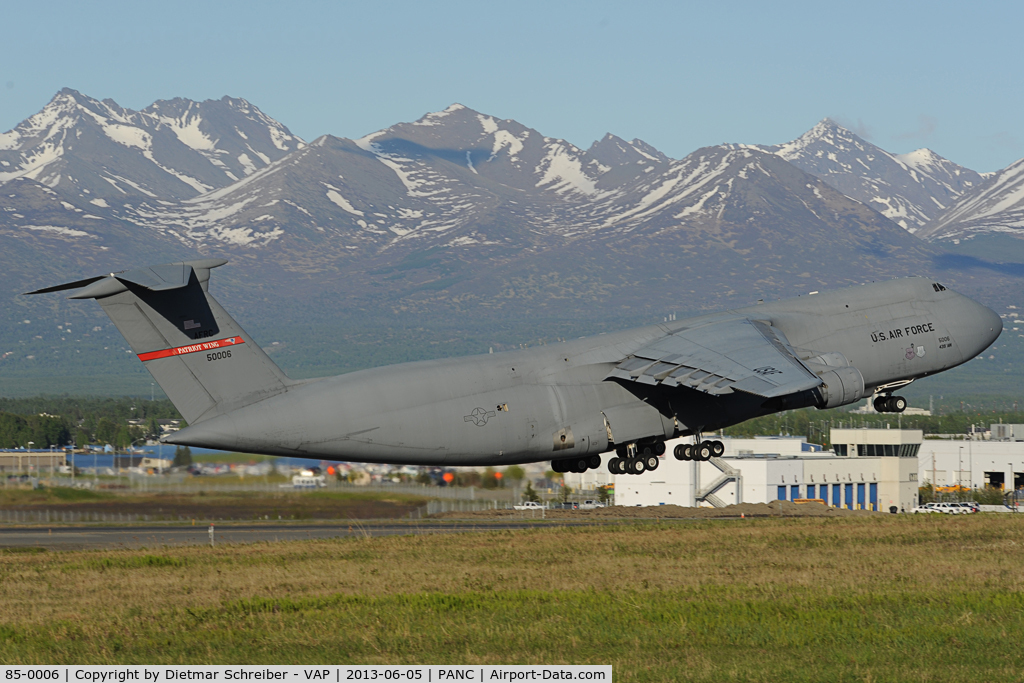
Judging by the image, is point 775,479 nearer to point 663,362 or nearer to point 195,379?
point 663,362

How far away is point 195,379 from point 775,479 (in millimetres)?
63693

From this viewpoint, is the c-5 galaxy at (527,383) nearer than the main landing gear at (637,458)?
Yes

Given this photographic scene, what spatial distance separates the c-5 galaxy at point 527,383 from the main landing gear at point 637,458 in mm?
41

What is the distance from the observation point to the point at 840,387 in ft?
84.1

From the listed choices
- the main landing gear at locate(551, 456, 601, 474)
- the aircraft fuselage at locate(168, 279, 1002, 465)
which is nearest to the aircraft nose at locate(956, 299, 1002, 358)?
the aircraft fuselage at locate(168, 279, 1002, 465)

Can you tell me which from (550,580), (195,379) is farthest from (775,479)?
(195,379)

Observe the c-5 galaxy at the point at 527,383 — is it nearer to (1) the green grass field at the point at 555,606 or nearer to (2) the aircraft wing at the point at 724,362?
(2) the aircraft wing at the point at 724,362

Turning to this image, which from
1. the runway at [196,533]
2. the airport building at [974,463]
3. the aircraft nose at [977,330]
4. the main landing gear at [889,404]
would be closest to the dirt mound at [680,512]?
the runway at [196,533]

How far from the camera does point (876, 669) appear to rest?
1852cm

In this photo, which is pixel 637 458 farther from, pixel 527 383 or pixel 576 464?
pixel 527 383

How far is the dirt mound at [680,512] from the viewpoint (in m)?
66.3

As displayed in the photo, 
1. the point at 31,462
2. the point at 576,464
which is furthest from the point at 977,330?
the point at 31,462

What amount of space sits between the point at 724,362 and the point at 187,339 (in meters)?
9.86

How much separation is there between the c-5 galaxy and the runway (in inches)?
932
